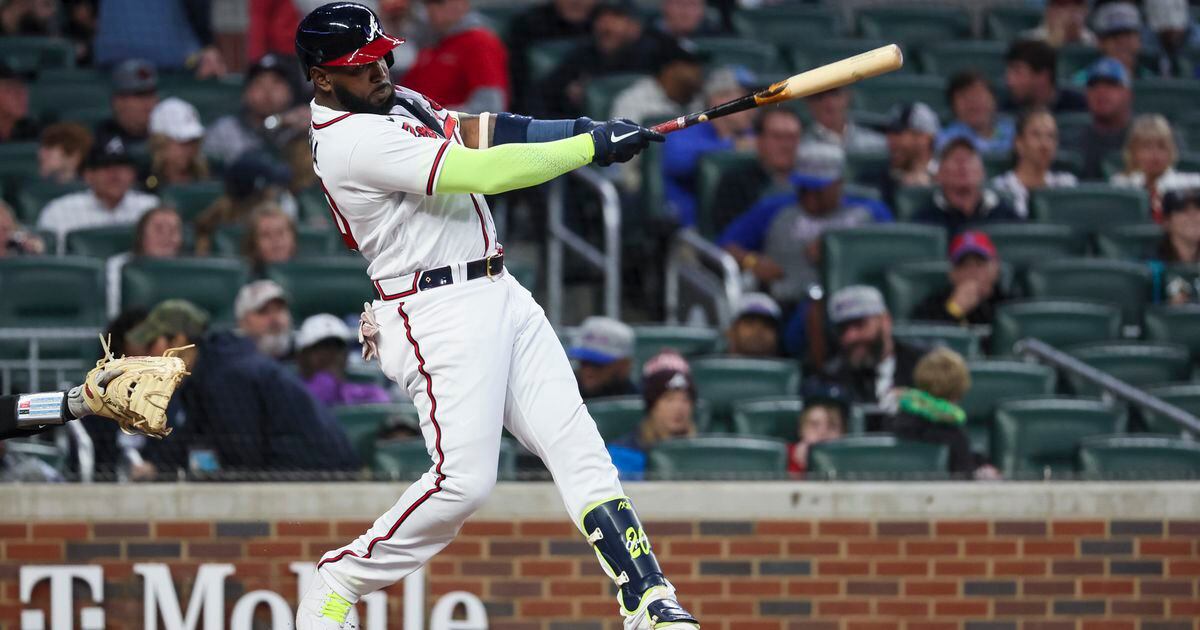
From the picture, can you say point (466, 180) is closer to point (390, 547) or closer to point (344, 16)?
point (344, 16)

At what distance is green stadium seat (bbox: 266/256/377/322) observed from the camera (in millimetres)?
7469

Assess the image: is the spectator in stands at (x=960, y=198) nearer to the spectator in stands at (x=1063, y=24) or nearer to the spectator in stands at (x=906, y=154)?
the spectator in stands at (x=906, y=154)

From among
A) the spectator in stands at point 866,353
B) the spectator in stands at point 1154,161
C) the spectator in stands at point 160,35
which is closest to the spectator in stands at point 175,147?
the spectator in stands at point 160,35

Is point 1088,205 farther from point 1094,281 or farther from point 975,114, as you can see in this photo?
point 975,114

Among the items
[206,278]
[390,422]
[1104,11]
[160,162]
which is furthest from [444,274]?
[1104,11]

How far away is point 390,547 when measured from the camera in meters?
4.42

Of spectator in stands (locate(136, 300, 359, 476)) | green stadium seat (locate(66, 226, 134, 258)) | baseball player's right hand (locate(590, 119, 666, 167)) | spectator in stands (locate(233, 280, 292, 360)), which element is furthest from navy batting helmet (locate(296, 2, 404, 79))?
green stadium seat (locate(66, 226, 134, 258))

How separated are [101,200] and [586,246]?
2268 millimetres

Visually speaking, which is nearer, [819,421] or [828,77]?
[828,77]

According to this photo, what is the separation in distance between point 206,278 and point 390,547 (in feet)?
10.4

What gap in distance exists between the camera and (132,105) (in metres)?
9.00

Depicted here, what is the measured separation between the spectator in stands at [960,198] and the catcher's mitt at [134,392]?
4.97 meters

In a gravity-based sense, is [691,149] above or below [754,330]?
above

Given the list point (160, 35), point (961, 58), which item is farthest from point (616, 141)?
point (961, 58)
